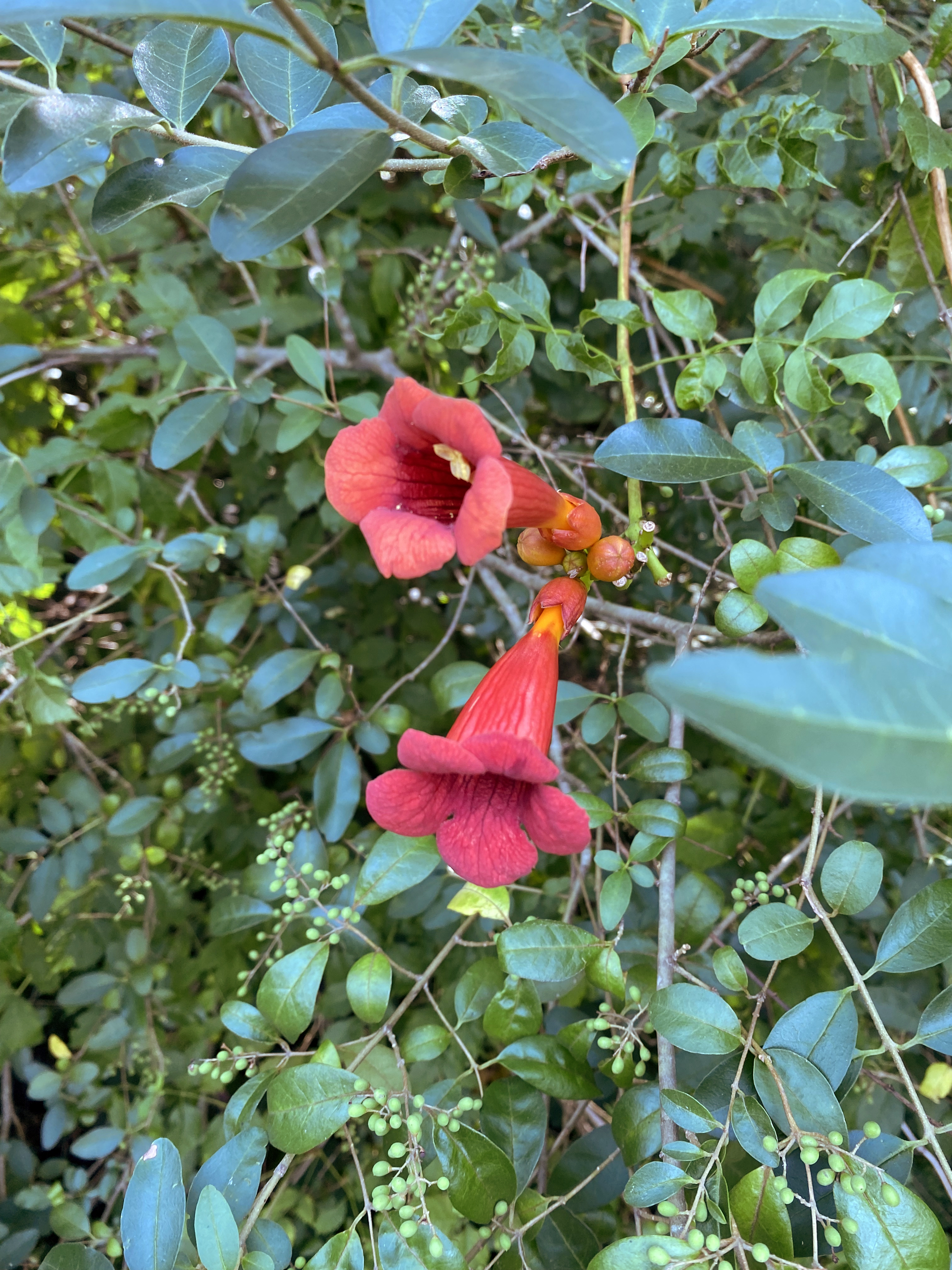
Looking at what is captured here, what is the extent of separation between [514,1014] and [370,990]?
250 millimetres

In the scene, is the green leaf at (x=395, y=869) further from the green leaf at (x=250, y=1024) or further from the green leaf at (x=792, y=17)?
the green leaf at (x=792, y=17)

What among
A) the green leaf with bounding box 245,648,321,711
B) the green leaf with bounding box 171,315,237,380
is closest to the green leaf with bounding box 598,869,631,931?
Answer: the green leaf with bounding box 245,648,321,711

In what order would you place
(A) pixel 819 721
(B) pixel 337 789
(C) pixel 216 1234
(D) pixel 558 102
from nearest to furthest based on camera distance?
(A) pixel 819 721 → (D) pixel 558 102 → (C) pixel 216 1234 → (B) pixel 337 789

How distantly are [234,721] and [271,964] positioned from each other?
81cm

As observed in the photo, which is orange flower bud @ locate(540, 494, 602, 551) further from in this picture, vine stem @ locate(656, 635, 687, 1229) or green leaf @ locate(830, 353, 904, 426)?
green leaf @ locate(830, 353, 904, 426)

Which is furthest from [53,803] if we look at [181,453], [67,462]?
[181,453]

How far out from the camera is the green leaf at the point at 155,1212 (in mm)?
1122

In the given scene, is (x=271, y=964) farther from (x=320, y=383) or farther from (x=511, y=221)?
(x=511, y=221)

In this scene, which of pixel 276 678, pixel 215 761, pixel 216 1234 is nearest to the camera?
pixel 216 1234

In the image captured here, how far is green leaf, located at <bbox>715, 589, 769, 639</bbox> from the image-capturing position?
3.78 feet

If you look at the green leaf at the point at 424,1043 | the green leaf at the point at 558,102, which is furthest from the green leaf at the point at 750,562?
the green leaf at the point at 424,1043

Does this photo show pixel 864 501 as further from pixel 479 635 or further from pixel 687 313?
pixel 479 635

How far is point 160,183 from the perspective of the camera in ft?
3.53

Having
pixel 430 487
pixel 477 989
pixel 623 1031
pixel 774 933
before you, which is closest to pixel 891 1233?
pixel 774 933
